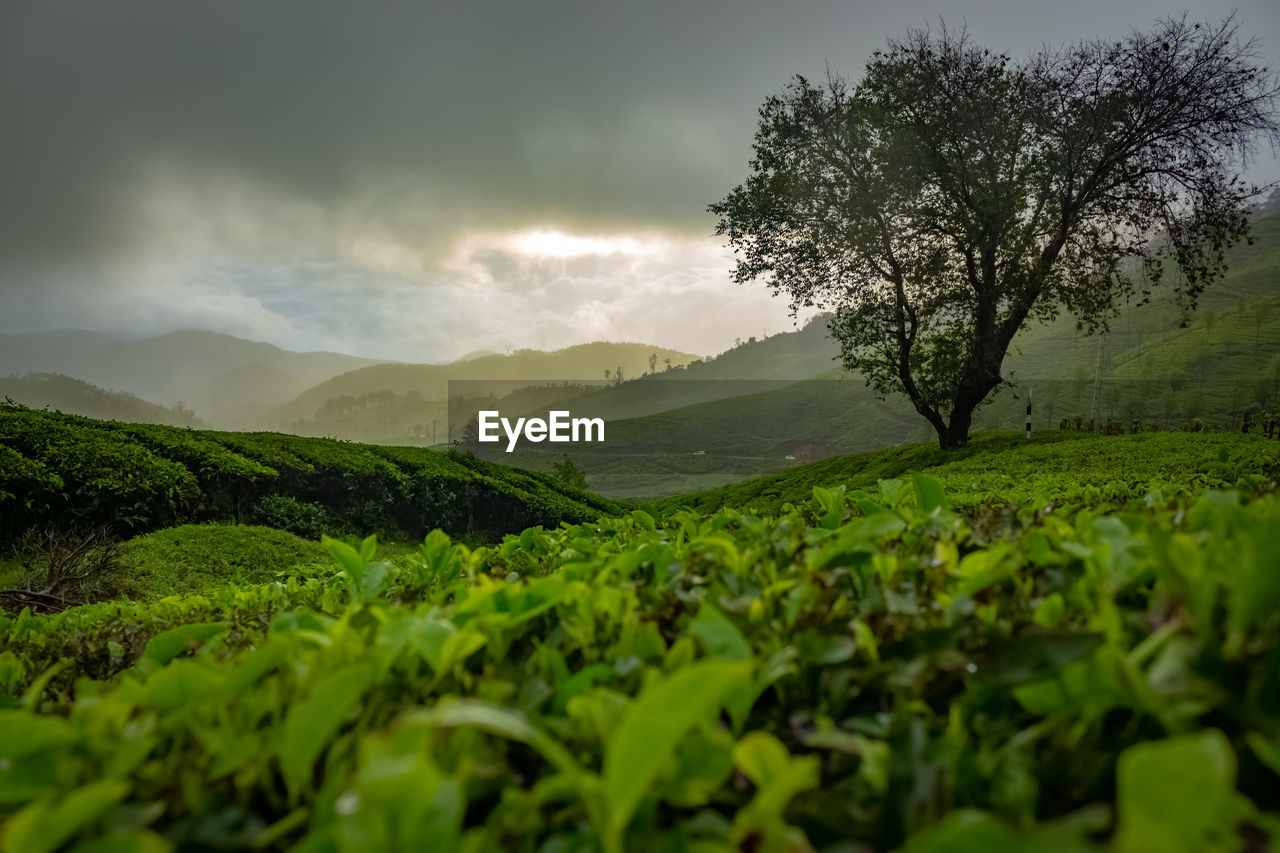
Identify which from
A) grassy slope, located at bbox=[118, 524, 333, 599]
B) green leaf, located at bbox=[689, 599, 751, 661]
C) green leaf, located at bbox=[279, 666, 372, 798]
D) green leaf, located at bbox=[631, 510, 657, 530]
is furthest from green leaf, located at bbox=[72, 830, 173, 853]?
grassy slope, located at bbox=[118, 524, 333, 599]

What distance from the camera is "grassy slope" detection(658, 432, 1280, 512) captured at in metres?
7.62

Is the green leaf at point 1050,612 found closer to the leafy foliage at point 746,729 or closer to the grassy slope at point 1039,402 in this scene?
the leafy foliage at point 746,729

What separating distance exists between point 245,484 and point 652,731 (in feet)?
45.9

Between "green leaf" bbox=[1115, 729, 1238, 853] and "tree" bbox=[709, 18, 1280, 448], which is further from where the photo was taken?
"tree" bbox=[709, 18, 1280, 448]

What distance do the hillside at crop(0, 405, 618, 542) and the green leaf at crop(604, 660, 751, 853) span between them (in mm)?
7607

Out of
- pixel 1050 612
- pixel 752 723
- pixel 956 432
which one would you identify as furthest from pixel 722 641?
pixel 956 432

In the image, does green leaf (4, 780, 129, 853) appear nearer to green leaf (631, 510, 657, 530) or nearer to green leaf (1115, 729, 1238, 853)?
green leaf (1115, 729, 1238, 853)

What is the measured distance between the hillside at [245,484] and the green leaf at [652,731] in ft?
25.0

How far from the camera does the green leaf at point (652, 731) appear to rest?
1.52 feet

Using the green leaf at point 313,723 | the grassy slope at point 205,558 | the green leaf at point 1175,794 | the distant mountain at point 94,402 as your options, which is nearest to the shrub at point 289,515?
the grassy slope at point 205,558

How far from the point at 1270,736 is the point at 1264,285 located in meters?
139

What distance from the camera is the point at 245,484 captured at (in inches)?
494

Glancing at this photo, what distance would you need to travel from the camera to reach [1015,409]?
80250mm

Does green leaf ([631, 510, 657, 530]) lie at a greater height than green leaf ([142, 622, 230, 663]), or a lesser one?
greater
